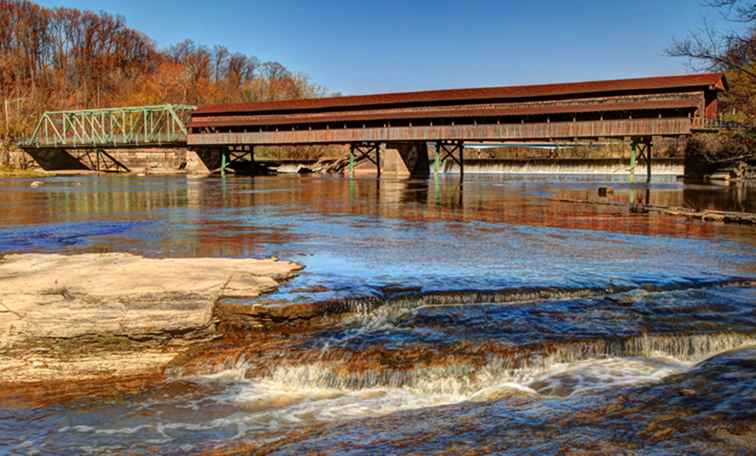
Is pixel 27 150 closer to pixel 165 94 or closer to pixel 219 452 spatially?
pixel 165 94

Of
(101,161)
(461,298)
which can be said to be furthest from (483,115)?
(101,161)

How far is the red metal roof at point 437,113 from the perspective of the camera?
128 ft

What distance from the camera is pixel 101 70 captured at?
9856 centimetres

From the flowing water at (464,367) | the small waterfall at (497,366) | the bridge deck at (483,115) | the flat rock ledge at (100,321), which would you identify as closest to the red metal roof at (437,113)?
the bridge deck at (483,115)

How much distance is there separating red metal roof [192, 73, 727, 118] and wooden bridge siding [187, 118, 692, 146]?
2.12 metres

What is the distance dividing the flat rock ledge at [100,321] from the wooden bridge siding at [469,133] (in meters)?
36.7

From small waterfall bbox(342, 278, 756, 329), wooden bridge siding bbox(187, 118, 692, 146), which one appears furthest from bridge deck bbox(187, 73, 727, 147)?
small waterfall bbox(342, 278, 756, 329)

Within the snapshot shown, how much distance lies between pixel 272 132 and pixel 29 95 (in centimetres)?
5271

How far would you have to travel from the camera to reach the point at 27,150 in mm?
63406

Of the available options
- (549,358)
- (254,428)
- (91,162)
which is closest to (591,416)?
(549,358)

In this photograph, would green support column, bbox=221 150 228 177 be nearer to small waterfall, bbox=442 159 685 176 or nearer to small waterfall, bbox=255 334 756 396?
small waterfall, bbox=442 159 685 176

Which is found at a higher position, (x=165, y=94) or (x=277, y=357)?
(x=165, y=94)

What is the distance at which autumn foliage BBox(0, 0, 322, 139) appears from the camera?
3433 inches

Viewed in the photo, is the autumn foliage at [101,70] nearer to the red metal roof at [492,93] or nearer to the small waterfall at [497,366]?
the red metal roof at [492,93]
